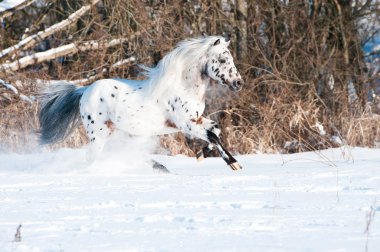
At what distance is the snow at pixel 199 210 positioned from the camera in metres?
3.35

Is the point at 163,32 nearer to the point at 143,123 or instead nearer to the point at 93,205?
the point at 143,123

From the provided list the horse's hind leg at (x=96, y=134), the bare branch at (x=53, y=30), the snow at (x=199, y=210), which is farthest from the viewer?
the bare branch at (x=53, y=30)

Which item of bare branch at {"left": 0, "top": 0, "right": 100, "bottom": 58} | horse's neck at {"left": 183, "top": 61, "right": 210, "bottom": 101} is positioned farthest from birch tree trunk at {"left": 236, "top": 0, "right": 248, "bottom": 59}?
horse's neck at {"left": 183, "top": 61, "right": 210, "bottom": 101}

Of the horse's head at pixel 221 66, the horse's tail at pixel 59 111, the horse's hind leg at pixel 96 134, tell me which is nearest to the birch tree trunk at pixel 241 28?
the horse's tail at pixel 59 111

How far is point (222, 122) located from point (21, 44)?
3.60 metres

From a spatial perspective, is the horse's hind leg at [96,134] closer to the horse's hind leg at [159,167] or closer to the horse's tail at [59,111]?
the horse's tail at [59,111]

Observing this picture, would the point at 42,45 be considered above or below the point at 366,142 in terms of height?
above

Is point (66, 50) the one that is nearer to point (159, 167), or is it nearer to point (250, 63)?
point (250, 63)

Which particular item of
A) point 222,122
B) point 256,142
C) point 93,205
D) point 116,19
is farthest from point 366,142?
point 93,205

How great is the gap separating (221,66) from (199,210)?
3.82m

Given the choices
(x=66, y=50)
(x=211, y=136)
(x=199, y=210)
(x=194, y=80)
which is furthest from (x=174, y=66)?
(x=66, y=50)

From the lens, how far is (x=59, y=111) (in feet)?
28.6

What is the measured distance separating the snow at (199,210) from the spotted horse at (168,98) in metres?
0.53

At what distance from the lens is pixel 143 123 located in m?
8.09
